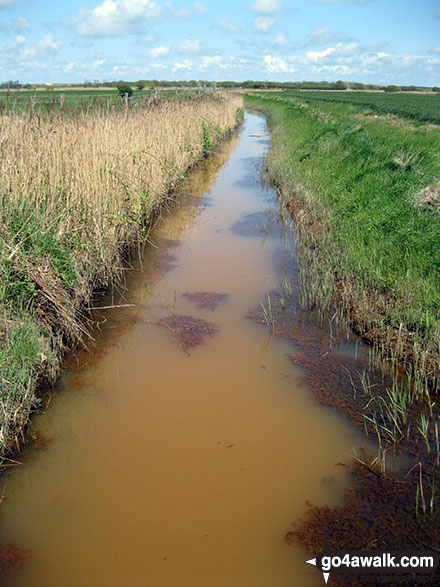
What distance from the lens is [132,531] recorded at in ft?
7.62

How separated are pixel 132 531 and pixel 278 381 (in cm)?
168

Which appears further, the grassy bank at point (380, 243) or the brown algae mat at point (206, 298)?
the brown algae mat at point (206, 298)

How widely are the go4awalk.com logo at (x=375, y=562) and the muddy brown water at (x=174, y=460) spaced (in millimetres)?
82

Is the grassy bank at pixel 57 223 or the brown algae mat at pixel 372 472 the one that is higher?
the grassy bank at pixel 57 223

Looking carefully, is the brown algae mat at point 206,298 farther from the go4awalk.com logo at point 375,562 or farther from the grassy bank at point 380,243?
the go4awalk.com logo at point 375,562

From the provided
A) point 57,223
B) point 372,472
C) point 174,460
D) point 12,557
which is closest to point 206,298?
point 57,223

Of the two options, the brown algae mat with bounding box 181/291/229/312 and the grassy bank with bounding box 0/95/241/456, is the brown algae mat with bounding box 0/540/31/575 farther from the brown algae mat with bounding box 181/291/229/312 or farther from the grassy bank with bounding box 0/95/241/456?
the brown algae mat with bounding box 181/291/229/312

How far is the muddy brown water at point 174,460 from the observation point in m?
2.18

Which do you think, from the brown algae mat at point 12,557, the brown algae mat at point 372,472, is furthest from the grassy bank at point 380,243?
the brown algae mat at point 12,557

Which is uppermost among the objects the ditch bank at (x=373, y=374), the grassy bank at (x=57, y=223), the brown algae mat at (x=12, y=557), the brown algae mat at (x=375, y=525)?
the grassy bank at (x=57, y=223)

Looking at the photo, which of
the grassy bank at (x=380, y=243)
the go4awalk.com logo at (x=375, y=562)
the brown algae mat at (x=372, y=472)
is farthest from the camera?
the grassy bank at (x=380, y=243)

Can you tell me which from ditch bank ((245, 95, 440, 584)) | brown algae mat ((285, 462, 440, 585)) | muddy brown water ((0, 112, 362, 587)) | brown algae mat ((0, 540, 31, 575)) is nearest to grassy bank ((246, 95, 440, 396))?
ditch bank ((245, 95, 440, 584))

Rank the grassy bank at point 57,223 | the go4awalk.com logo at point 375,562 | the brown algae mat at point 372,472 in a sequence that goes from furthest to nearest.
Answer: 1. the grassy bank at point 57,223
2. the brown algae mat at point 372,472
3. the go4awalk.com logo at point 375,562

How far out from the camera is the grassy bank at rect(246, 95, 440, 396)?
3.92 metres
